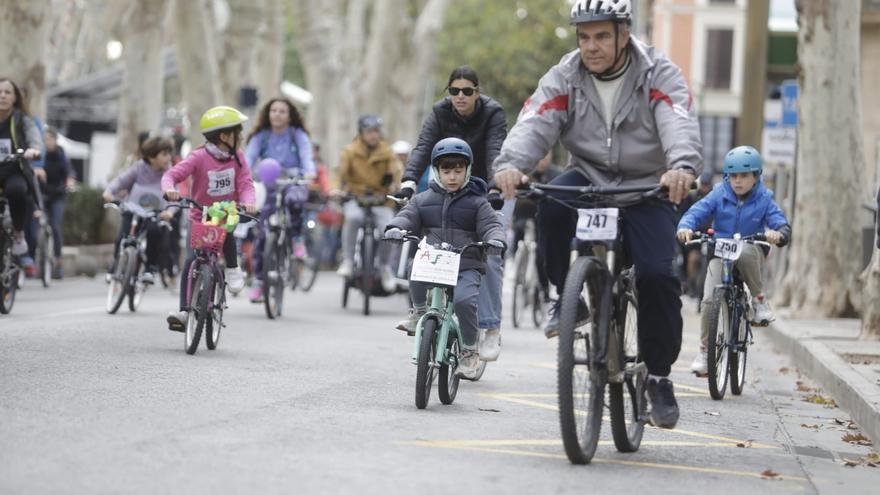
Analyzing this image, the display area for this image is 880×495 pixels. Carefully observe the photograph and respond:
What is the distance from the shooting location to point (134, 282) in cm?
1557

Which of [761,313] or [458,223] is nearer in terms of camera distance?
[458,223]

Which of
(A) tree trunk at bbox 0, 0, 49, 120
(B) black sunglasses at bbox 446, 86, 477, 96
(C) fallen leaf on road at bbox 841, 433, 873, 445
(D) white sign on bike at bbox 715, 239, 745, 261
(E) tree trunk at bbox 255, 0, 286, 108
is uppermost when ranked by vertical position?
(E) tree trunk at bbox 255, 0, 286, 108

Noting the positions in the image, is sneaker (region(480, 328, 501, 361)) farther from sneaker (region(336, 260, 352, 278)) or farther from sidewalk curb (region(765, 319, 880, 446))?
sneaker (region(336, 260, 352, 278))

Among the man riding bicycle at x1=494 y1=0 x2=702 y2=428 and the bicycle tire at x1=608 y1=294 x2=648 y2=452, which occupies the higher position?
the man riding bicycle at x1=494 y1=0 x2=702 y2=428

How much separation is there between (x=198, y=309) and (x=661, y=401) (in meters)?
4.79

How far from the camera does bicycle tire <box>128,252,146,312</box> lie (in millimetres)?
15373

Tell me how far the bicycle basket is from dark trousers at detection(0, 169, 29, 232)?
10.6ft

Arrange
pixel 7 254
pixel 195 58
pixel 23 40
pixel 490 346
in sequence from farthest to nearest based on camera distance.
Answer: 1. pixel 195 58
2. pixel 23 40
3. pixel 7 254
4. pixel 490 346

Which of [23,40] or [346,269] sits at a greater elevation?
[23,40]

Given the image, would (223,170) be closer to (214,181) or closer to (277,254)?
(214,181)

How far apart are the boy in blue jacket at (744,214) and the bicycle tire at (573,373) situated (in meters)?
4.22

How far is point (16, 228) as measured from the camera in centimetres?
1487

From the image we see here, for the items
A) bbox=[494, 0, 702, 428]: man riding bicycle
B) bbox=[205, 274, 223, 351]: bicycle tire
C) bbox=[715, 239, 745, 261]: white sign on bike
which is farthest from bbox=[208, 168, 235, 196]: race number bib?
bbox=[494, 0, 702, 428]: man riding bicycle

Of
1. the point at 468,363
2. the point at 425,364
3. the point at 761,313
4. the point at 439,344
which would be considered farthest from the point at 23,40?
the point at 425,364
